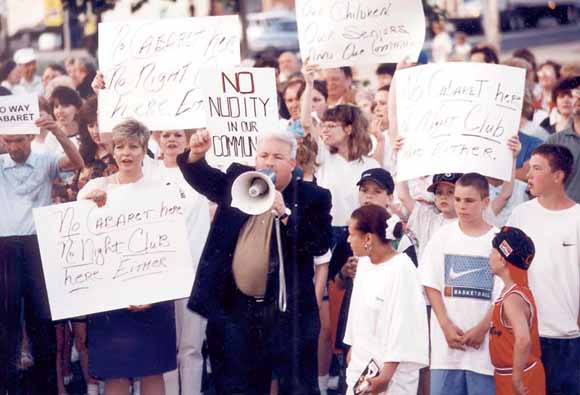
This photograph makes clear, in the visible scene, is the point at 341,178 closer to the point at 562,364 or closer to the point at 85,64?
the point at 562,364

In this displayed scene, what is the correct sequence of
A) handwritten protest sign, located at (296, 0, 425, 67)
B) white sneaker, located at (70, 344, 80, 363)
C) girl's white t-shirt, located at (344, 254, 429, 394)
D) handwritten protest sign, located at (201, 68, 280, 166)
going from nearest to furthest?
girl's white t-shirt, located at (344, 254, 429, 394)
handwritten protest sign, located at (201, 68, 280, 166)
handwritten protest sign, located at (296, 0, 425, 67)
white sneaker, located at (70, 344, 80, 363)

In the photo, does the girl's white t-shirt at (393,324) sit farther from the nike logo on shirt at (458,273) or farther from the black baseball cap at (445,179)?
the black baseball cap at (445,179)

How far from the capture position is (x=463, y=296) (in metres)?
7.29

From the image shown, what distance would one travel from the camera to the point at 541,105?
514 inches

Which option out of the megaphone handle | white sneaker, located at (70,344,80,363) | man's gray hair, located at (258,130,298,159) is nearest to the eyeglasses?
man's gray hair, located at (258,130,298,159)

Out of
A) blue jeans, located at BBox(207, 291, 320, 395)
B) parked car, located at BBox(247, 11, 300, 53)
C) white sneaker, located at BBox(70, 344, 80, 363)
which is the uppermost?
parked car, located at BBox(247, 11, 300, 53)

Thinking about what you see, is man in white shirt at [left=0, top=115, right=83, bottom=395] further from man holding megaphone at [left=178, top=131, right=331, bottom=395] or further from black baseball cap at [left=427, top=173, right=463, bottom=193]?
black baseball cap at [left=427, top=173, right=463, bottom=193]

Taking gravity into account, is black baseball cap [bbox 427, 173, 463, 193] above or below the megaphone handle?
above

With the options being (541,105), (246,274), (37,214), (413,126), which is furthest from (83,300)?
(541,105)

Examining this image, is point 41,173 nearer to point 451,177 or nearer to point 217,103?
point 217,103

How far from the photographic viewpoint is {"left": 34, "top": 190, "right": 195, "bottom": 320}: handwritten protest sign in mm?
7805

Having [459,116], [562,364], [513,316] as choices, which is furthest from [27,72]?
[513,316]

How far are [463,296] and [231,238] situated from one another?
4.38 feet

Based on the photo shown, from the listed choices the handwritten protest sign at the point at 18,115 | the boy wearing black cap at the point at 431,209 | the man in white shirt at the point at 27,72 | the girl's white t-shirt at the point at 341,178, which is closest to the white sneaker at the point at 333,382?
the girl's white t-shirt at the point at 341,178
